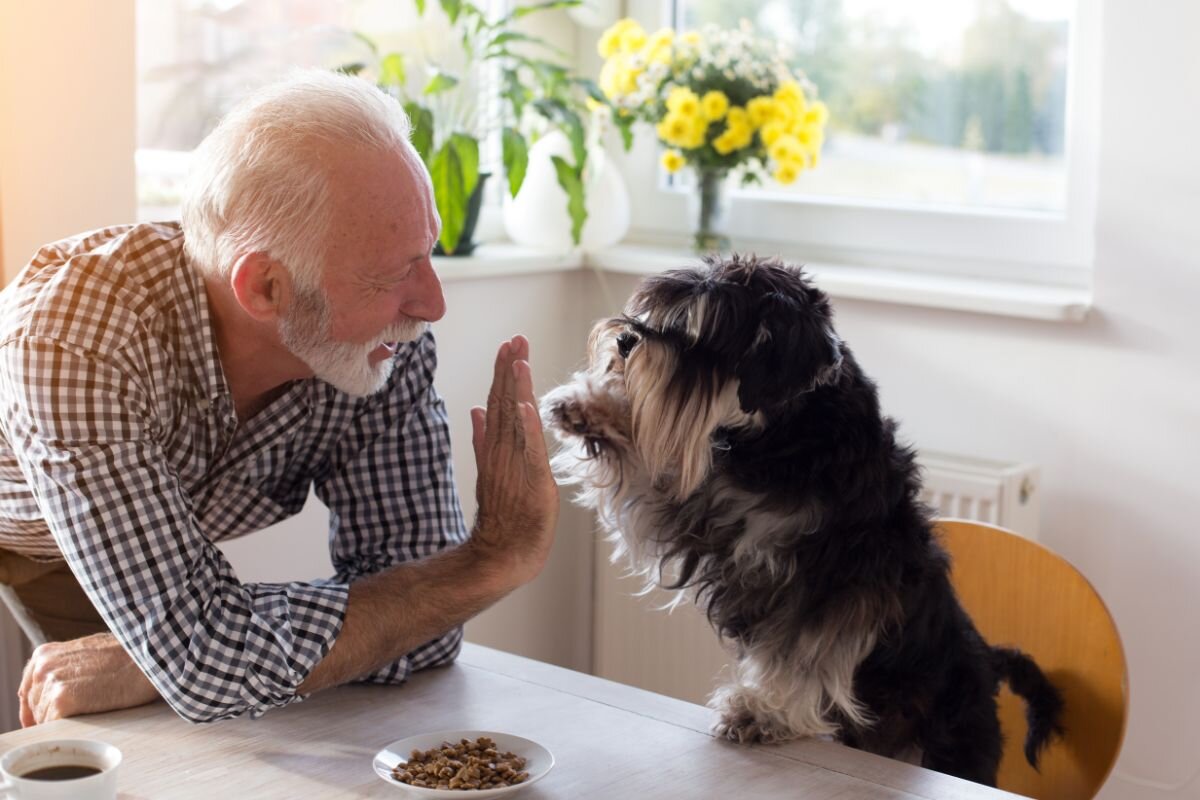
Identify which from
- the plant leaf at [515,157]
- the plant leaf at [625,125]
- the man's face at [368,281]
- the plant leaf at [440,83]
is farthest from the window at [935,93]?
the man's face at [368,281]

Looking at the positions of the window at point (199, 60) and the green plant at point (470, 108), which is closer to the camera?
the window at point (199, 60)

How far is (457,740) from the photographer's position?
1.52 meters

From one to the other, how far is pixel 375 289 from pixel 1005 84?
174 cm

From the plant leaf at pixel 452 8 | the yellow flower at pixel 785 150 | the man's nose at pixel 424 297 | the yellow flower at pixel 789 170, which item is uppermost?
the plant leaf at pixel 452 8

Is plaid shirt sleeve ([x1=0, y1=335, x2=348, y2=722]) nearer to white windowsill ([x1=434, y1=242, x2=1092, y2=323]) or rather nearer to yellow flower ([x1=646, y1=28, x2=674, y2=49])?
white windowsill ([x1=434, y1=242, x2=1092, y2=323])

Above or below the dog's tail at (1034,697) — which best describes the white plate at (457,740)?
above

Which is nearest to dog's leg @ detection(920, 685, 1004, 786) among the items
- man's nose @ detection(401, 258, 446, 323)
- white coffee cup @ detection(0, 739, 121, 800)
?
man's nose @ detection(401, 258, 446, 323)

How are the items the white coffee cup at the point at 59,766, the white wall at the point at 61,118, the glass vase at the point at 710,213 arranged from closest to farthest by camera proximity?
the white coffee cup at the point at 59,766
the white wall at the point at 61,118
the glass vase at the point at 710,213

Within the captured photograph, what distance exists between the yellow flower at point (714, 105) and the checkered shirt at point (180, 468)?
4.27 feet

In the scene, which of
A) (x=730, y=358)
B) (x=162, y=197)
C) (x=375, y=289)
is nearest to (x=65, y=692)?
(x=375, y=289)

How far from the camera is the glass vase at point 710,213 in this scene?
10.5ft

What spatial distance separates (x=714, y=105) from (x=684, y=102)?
7cm

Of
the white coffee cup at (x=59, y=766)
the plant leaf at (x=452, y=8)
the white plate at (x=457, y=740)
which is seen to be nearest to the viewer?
the white coffee cup at (x=59, y=766)

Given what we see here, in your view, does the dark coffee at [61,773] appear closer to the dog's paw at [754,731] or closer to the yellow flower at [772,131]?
the dog's paw at [754,731]
